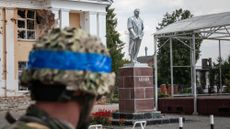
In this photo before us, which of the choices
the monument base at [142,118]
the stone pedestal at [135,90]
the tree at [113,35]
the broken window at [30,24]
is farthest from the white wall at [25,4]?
the tree at [113,35]

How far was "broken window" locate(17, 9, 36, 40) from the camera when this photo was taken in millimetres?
35219

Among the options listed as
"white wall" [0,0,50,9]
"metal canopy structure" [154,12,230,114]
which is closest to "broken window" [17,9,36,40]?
"white wall" [0,0,50,9]

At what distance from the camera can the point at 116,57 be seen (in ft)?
175

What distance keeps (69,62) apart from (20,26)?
33.9 metres

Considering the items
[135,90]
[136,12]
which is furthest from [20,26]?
[135,90]

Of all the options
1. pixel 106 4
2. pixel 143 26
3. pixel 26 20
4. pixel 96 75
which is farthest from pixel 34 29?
pixel 96 75

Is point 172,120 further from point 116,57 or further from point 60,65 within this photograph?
point 116,57

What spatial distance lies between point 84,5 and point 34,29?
14.4 feet

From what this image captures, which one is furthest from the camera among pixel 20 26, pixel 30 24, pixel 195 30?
pixel 30 24

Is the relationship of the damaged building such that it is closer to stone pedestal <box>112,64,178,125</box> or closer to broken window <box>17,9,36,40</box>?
broken window <box>17,9,36,40</box>

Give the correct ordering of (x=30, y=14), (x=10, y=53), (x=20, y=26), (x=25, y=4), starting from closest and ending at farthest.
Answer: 1. (x=10, y=53)
2. (x=25, y=4)
3. (x=20, y=26)
4. (x=30, y=14)

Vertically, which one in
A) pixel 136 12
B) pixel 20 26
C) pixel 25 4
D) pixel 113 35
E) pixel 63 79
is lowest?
pixel 63 79

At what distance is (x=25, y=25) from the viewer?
35.3 metres

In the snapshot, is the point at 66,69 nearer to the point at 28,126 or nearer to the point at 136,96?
the point at 28,126
